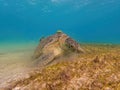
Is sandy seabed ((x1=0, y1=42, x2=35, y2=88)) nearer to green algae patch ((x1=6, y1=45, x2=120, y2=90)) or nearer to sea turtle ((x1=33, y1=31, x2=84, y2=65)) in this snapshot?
sea turtle ((x1=33, y1=31, x2=84, y2=65))

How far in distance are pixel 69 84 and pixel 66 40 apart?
19.4ft

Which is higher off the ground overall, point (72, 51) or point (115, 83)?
point (72, 51)

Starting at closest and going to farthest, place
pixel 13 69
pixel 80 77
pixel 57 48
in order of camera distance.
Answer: pixel 80 77 → pixel 57 48 → pixel 13 69

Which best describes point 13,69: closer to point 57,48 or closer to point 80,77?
point 57,48

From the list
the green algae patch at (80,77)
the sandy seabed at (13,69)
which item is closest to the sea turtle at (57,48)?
the sandy seabed at (13,69)

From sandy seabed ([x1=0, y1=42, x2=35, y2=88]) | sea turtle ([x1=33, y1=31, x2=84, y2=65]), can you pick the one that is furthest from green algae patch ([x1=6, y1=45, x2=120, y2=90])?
sea turtle ([x1=33, y1=31, x2=84, y2=65])

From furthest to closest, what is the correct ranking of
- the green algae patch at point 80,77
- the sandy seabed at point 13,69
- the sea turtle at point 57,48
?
the sea turtle at point 57,48 → the sandy seabed at point 13,69 → the green algae patch at point 80,77

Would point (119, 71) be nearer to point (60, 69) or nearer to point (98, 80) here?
point (98, 80)

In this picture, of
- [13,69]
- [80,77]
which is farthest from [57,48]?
[80,77]

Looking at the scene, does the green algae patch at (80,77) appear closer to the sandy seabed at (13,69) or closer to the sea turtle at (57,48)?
the sandy seabed at (13,69)

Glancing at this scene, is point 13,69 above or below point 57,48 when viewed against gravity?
below

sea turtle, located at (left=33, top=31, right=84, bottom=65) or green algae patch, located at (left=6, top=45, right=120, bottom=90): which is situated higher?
Answer: sea turtle, located at (left=33, top=31, right=84, bottom=65)

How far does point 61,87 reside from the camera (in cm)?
572

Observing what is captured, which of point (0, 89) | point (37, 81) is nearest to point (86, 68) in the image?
point (37, 81)
